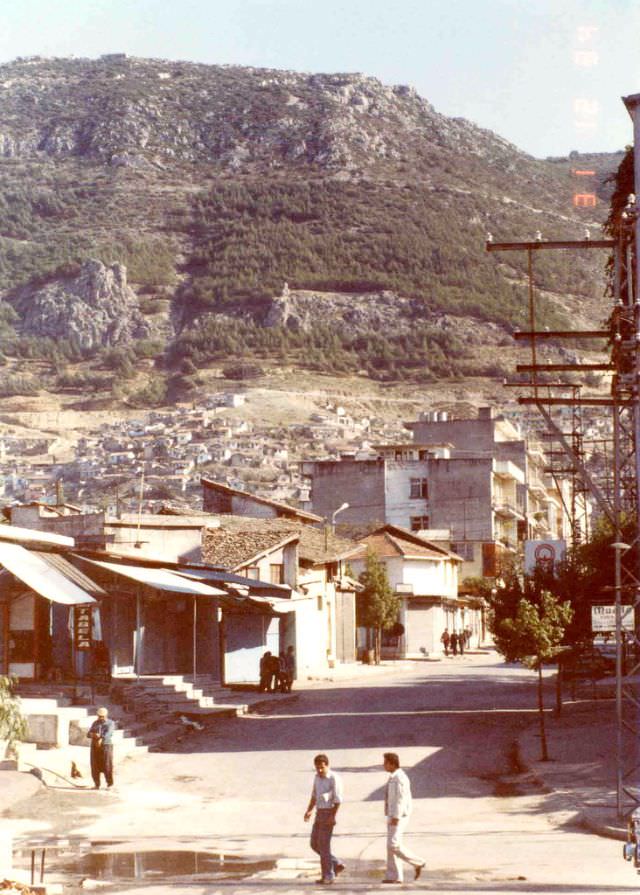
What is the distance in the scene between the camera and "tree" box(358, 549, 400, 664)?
65312 millimetres

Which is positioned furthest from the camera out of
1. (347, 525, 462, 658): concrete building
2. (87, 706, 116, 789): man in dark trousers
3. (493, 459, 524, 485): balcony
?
(493, 459, 524, 485): balcony

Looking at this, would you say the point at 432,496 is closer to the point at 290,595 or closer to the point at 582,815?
the point at 290,595

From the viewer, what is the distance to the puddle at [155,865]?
670 inches

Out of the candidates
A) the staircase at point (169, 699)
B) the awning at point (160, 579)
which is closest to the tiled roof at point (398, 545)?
the awning at point (160, 579)

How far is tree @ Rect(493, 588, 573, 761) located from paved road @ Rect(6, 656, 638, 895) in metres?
1.88

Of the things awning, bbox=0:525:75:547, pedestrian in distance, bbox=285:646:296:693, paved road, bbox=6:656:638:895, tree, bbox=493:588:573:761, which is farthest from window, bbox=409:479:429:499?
tree, bbox=493:588:573:761

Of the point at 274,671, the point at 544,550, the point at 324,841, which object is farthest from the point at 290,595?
the point at 324,841

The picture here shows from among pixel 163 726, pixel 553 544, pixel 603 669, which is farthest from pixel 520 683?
pixel 163 726

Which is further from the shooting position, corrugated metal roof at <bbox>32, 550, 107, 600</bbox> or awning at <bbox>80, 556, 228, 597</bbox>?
awning at <bbox>80, 556, 228, 597</bbox>

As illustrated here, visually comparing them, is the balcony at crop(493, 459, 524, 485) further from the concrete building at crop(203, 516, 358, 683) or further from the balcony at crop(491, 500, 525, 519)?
Answer: the concrete building at crop(203, 516, 358, 683)

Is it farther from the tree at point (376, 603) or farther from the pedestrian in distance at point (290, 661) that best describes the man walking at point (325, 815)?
the tree at point (376, 603)

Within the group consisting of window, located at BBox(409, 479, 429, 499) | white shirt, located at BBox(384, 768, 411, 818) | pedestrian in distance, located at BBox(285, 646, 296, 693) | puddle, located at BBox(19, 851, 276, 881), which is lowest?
puddle, located at BBox(19, 851, 276, 881)

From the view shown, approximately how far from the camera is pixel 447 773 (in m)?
26.7

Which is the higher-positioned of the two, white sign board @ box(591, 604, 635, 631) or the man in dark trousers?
white sign board @ box(591, 604, 635, 631)
